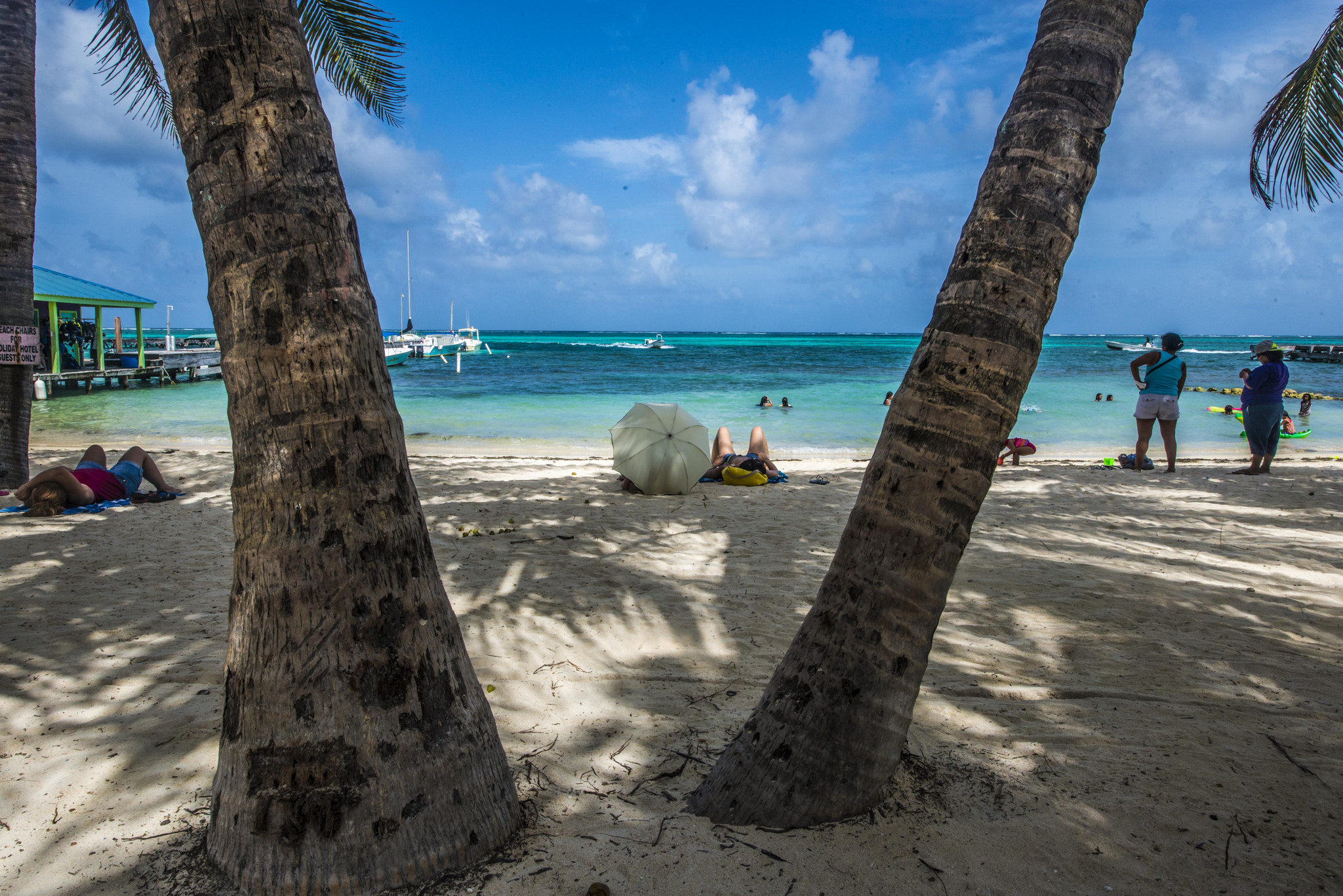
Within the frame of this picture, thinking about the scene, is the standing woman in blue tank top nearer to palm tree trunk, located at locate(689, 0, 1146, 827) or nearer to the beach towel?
the beach towel

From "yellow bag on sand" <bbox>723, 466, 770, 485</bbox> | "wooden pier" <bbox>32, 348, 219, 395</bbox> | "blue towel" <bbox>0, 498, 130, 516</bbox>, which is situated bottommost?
"blue towel" <bbox>0, 498, 130, 516</bbox>

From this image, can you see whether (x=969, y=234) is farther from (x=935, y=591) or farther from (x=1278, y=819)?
(x=1278, y=819)

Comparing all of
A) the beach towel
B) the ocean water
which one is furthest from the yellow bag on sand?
the ocean water

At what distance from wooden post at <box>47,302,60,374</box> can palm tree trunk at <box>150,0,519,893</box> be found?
79.3 ft

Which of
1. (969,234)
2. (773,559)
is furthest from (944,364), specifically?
(773,559)

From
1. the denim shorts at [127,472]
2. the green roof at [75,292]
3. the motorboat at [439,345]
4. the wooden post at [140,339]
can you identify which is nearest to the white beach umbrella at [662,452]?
the denim shorts at [127,472]

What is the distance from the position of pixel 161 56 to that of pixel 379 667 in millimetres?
1597

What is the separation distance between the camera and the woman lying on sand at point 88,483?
6.11 meters

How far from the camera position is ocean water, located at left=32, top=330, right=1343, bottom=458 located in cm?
1469

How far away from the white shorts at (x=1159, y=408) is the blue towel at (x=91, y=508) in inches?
456

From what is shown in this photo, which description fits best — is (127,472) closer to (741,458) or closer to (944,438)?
(741,458)

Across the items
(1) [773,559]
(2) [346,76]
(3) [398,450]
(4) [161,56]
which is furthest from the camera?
(2) [346,76]

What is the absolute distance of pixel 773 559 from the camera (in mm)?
5160

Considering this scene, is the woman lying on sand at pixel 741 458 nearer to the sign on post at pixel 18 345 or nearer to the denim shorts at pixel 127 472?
the denim shorts at pixel 127 472
